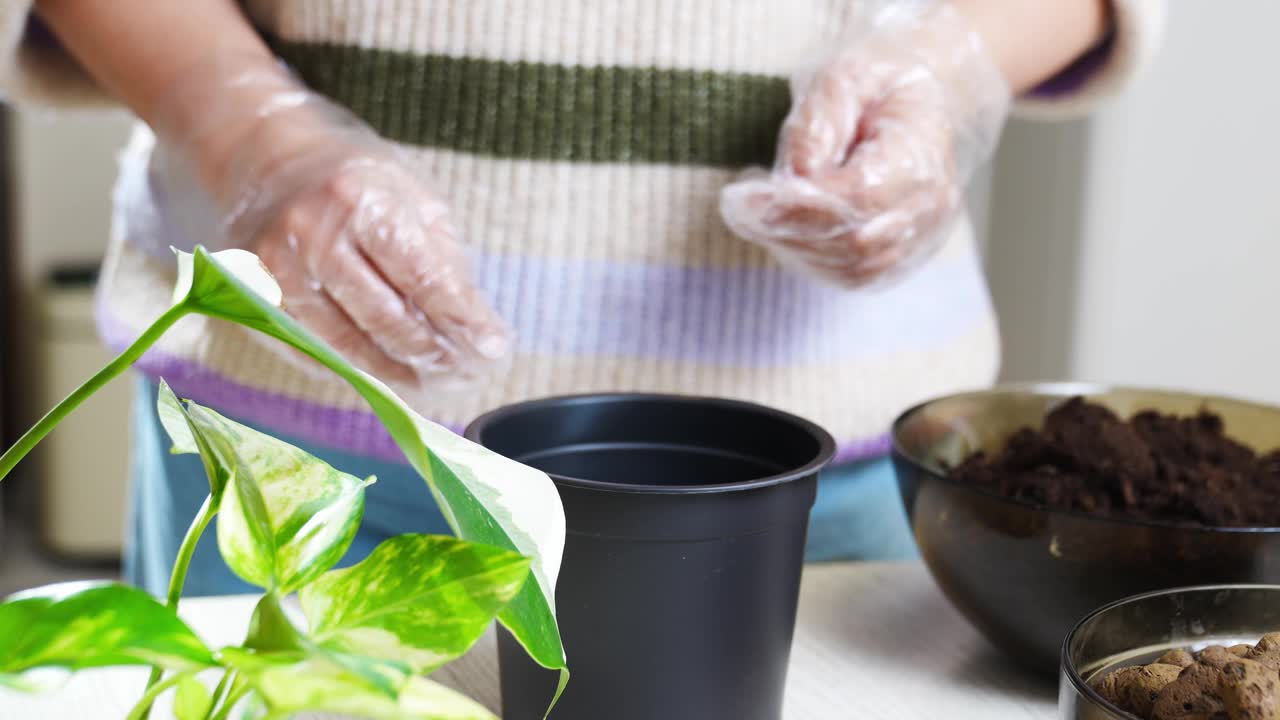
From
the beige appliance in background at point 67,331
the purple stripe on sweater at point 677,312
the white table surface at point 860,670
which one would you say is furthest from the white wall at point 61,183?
the white table surface at point 860,670

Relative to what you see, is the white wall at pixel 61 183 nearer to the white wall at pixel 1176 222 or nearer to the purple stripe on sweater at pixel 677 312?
the white wall at pixel 1176 222

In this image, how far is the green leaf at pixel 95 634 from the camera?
0.19m

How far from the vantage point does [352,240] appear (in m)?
0.49

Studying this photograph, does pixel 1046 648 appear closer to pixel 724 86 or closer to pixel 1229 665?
pixel 1229 665

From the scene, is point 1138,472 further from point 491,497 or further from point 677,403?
point 491,497

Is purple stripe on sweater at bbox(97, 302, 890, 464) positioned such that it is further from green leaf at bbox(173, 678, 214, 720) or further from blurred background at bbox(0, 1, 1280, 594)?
blurred background at bbox(0, 1, 1280, 594)

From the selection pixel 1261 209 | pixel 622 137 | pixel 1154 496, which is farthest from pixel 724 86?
pixel 1261 209

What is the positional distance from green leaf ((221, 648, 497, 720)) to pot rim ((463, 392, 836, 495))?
0.14 metres

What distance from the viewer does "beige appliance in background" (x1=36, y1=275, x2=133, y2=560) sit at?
205cm

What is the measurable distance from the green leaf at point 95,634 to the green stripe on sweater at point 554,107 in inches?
15.9

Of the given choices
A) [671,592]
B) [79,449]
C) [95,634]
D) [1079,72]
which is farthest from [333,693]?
[79,449]

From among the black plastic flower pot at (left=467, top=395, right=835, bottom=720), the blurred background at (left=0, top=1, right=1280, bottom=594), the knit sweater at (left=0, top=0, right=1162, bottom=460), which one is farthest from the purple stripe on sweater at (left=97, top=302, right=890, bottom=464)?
the blurred background at (left=0, top=1, right=1280, bottom=594)

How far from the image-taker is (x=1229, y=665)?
1.00 ft

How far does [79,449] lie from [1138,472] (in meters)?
1.96
